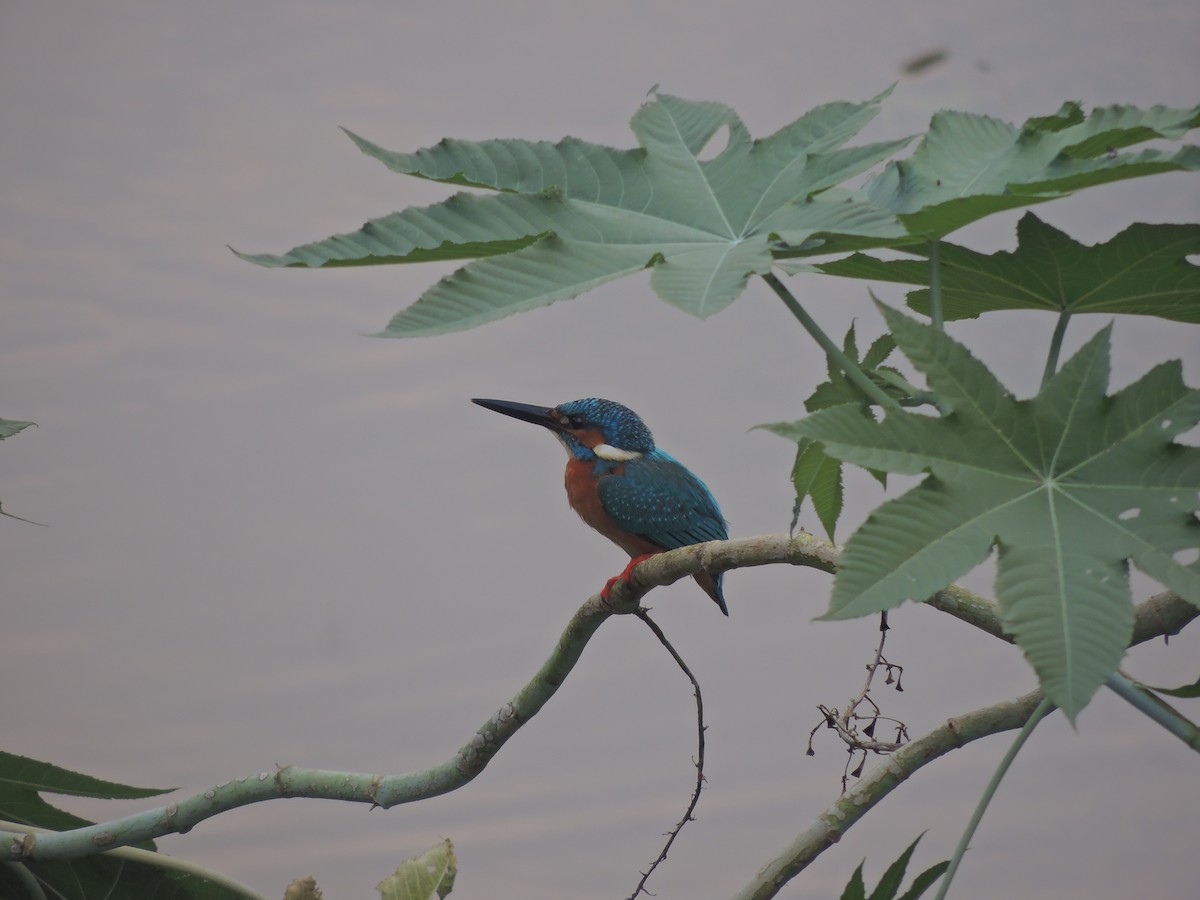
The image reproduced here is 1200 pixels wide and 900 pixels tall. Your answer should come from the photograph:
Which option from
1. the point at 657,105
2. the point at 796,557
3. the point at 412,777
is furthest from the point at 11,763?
the point at 657,105

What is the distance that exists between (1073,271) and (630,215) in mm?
326

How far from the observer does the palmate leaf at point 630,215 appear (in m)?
0.68

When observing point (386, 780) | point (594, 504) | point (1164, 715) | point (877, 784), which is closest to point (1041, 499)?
point (1164, 715)

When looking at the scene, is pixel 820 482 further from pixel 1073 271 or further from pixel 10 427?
pixel 10 427

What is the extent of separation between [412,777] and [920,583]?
85cm

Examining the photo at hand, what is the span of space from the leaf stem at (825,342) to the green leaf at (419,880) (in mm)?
846

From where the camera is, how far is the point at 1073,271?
2.81 feet

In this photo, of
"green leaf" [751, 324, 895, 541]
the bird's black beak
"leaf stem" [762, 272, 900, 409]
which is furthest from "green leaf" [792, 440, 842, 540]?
the bird's black beak

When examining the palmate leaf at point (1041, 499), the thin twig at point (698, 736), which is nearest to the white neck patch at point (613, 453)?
the thin twig at point (698, 736)

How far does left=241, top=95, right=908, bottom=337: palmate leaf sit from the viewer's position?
678 millimetres

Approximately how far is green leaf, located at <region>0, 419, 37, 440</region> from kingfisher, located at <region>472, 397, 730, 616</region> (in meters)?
0.68

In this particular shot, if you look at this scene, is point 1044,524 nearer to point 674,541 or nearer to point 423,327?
point 423,327

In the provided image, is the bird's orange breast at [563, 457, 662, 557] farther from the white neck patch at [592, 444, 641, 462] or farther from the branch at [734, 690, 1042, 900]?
the branch at [734, 690, 1042, 900]

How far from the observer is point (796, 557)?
1.04m
